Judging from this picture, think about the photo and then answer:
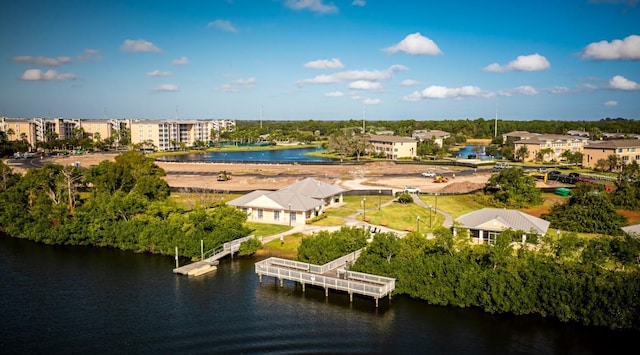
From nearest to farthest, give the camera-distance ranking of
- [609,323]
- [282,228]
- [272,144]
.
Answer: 1. [609,323]
2. [282,228]
3. [272,144]

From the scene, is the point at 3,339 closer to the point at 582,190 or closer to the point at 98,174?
the point at 98,174

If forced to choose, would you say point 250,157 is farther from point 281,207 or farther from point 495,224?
point 495,224

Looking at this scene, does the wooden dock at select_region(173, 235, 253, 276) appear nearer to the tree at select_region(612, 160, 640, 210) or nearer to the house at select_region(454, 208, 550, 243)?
the house at select_region(454, 208, 550, 243)

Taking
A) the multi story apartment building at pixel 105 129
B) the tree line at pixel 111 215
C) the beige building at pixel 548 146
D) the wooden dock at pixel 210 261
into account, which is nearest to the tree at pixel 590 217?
the wooden dock at pixel 210 261

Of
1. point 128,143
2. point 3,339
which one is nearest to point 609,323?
point 3,339

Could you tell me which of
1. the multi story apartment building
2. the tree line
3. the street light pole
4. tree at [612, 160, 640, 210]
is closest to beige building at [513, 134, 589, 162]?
tree at [612, 160, 640, 210]

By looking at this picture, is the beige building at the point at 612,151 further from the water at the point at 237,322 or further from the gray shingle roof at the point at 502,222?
the water at the point at 237,322

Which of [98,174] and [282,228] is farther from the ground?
[98,174]

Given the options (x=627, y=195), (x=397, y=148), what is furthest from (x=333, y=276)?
(x=397, y=148)
